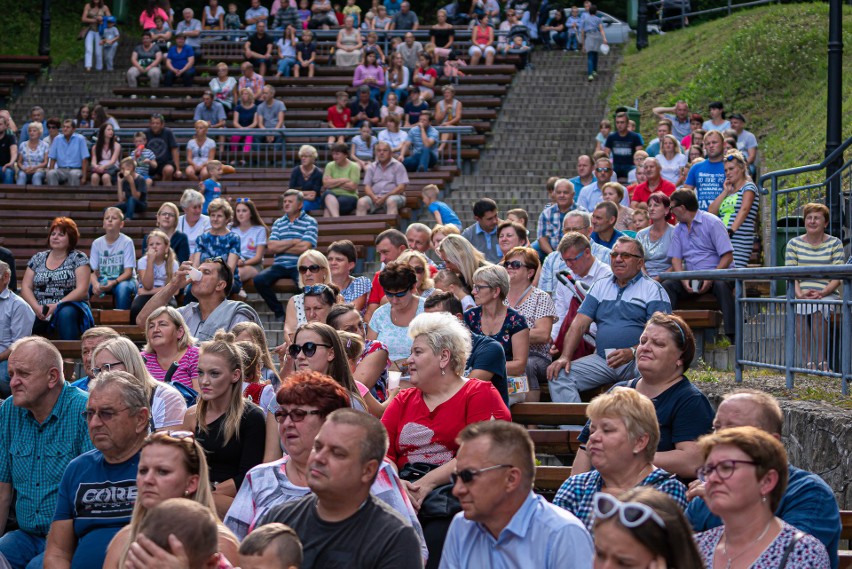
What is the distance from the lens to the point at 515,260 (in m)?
10.2

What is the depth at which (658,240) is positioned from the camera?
12.2 meters

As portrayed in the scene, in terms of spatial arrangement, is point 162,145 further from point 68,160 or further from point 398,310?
point 398,310

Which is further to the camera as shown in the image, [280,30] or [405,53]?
[280,30]

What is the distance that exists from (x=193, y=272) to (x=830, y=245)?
551cm

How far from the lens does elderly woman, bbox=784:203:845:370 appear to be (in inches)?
334

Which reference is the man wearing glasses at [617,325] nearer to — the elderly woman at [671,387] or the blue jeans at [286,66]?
the elderly woman at [671,387]

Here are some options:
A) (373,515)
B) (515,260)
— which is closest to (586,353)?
(515,260)

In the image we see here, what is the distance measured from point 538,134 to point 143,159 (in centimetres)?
743

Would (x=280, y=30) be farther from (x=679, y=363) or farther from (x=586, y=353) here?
(x=679, y=363)

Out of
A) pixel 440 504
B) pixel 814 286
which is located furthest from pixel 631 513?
pixel 814 286

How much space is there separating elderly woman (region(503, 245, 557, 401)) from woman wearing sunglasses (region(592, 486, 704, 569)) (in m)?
5.61

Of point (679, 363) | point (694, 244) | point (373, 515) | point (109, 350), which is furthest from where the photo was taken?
point (694, 244)

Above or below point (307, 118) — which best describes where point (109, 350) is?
below

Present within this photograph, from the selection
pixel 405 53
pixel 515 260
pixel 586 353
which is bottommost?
pixel 586 353
